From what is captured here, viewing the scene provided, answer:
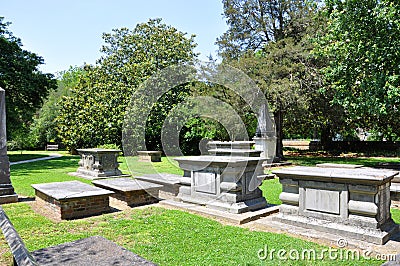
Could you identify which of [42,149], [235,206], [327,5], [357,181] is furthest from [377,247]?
[42,149]

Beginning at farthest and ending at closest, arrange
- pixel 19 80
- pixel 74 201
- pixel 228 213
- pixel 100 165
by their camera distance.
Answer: pixel 19 80 < pixel 100 165 < pixel 74 201 < pixel 228 213

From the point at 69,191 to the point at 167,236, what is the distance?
120 inches

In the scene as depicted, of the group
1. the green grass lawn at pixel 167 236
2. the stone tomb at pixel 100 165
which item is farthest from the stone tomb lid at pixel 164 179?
the stone tomb at pixel 100 165

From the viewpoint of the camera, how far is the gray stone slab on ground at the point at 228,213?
20.6 feet

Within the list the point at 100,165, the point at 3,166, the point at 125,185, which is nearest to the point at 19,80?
the point at 100,165

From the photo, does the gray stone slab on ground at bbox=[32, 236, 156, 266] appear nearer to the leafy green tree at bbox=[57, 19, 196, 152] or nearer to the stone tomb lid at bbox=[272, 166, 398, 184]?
the stone tomb lid at bbox=[272, 166, 398, 184]

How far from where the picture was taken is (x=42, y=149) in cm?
3791

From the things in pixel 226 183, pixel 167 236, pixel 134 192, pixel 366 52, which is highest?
pixel 366 52

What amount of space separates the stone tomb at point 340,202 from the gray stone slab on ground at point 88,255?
3335 millimetres

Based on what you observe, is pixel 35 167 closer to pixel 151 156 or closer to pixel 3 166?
pixel 151 156

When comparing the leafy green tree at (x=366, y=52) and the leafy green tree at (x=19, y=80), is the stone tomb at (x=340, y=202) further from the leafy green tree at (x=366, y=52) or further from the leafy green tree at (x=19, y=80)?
the leafy green tree at (x=19, y=80)

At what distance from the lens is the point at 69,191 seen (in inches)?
286

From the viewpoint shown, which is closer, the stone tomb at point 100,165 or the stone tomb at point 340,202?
the stone tomb at point 340,202

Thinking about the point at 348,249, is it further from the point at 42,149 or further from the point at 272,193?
the point at 42,149
